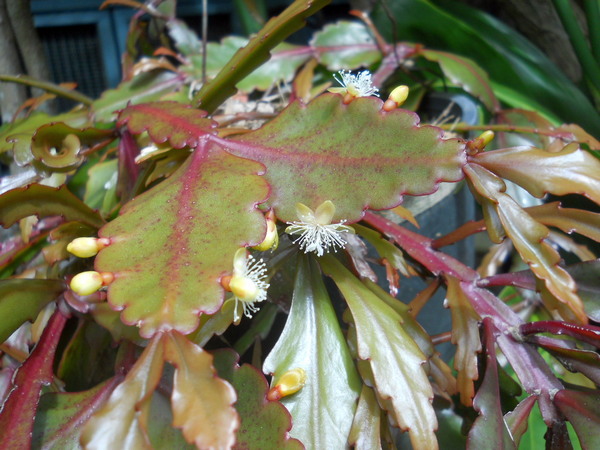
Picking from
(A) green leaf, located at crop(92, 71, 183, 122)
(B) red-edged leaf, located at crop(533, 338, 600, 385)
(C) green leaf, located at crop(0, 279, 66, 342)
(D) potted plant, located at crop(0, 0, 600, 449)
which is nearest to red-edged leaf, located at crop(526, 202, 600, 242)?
(D) potted plant, located at crop(0, 0, 600, 449)

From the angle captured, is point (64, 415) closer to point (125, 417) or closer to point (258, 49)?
point (125, 417)

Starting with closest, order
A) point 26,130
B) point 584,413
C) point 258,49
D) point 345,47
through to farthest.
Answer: point 584,413 < point 258,49 < point 26,130 < point 345,47

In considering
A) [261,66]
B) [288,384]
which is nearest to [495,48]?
[261,66]

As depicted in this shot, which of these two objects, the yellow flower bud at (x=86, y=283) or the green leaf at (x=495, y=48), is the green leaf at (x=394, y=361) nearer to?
the yellow flower bud at (x=86, y=283)

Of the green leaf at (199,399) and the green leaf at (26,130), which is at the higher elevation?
the green leaf at (199,399)

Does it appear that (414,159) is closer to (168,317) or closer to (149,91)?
(168,317)

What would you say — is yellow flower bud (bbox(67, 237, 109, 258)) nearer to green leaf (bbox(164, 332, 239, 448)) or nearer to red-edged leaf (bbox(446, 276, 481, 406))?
→ green leaf (bbox(164, 332, 239, 448))

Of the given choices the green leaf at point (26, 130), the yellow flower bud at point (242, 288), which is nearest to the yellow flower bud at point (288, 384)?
the yellow flower bud at point (242, 288)
